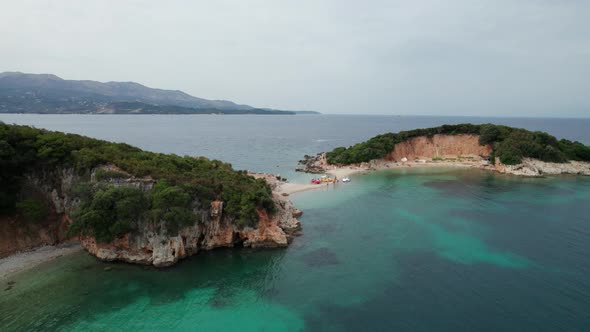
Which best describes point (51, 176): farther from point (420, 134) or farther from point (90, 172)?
point (420, 134)

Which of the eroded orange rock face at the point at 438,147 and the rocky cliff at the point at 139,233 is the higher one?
the eroded orange rock face at the point at 438,147

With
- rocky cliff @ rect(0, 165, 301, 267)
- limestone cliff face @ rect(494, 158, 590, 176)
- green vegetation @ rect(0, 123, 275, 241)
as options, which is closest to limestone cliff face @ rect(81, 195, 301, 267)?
rocky cliff @ rect(0, 165, 301, 267)

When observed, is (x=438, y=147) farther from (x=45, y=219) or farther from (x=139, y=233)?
(x=45, y=219)

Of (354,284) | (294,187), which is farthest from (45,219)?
(294,187)

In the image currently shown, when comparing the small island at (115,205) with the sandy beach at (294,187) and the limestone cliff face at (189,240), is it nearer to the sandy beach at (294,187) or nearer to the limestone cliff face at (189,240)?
the limestone cliff face at (189,240)

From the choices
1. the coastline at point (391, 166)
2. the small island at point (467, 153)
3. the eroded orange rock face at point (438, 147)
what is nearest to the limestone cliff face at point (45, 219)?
the small island at point (467, 153)

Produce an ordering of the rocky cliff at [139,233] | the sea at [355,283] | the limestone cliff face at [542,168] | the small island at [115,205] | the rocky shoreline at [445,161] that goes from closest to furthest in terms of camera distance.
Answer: the sea at [355,283]
the small island at [115,205]
the rocky cliff at [139,233]
the limestone cliff face at [542,168]
the rocky shoreline at [445,161]

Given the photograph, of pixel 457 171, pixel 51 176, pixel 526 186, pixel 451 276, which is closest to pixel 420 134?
pixel 457 171

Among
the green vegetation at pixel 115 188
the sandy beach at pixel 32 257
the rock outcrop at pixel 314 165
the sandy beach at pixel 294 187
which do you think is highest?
the green vegetation at pixel 115 188

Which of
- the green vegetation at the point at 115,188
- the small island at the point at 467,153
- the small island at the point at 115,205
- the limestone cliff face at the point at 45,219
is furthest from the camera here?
the small island at the point at 467,153
